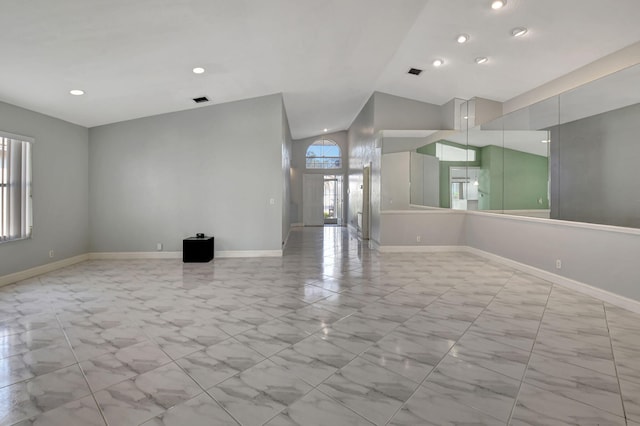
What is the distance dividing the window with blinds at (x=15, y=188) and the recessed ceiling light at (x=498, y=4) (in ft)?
21.0

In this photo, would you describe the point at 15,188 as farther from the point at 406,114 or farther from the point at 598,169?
the point at 598,169

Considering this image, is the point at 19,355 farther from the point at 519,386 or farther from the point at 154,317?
the point at 519,386

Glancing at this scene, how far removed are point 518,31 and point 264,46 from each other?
3327 mm

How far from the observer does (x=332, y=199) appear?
502 inches

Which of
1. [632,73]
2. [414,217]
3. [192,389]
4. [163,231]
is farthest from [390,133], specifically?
[192,389]

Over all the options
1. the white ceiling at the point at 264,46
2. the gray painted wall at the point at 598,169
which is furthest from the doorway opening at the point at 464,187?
the gray painted wall at the point at 598,169

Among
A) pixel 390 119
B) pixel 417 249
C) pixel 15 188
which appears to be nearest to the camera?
pixel 15 188

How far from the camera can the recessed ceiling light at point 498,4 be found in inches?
143

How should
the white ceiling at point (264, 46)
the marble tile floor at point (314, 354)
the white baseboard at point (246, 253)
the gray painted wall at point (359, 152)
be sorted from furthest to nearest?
the gray painted wall at point (359, 152) < the white baseboard at point (246, 253) < the white ceiling at point (264, 46) < the marble tile floor at point (314, 354)

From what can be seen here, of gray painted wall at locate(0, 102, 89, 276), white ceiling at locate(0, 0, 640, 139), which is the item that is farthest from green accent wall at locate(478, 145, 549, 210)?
gray painted wall at locate(0, 102, 89, 276)

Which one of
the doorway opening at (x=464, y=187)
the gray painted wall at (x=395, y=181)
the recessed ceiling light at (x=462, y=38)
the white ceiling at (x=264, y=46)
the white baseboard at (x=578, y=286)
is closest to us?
the white ceiling at (x=264, y=46)

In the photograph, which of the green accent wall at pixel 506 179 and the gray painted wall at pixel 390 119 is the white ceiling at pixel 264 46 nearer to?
the gray painted wall at pixel 390 119

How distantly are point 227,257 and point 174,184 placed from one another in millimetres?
1730

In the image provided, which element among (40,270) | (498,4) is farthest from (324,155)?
(40,270)
